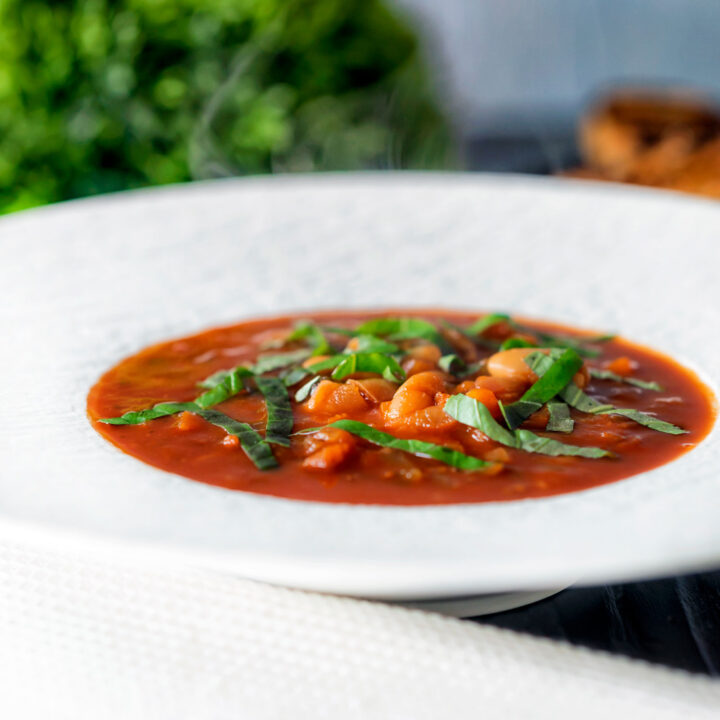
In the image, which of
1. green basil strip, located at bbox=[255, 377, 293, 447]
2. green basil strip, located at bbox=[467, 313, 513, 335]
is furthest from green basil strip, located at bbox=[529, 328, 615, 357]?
green basil strip, located at bbox=[255, 377, 293, 447]

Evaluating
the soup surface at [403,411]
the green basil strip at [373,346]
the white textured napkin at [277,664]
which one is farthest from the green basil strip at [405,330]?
the white textured napkin at [277,664]

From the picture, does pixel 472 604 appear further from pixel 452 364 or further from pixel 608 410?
pixel 452 364

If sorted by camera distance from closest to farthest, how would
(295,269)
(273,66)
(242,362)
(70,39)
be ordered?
(242,362), (295,269), (70,39), (273,66)

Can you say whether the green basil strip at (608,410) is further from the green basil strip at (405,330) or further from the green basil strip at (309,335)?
the green basil strip at (309,335)

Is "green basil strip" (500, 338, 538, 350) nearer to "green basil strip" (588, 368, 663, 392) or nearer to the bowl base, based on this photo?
"green basil strip" (588, 368, 663, 392)

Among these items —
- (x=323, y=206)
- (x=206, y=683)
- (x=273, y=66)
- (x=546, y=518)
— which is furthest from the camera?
(x=273, y=66)

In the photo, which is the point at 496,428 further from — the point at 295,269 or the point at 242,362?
the point at 295,269

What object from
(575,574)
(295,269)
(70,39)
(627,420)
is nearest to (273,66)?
(70,39)
